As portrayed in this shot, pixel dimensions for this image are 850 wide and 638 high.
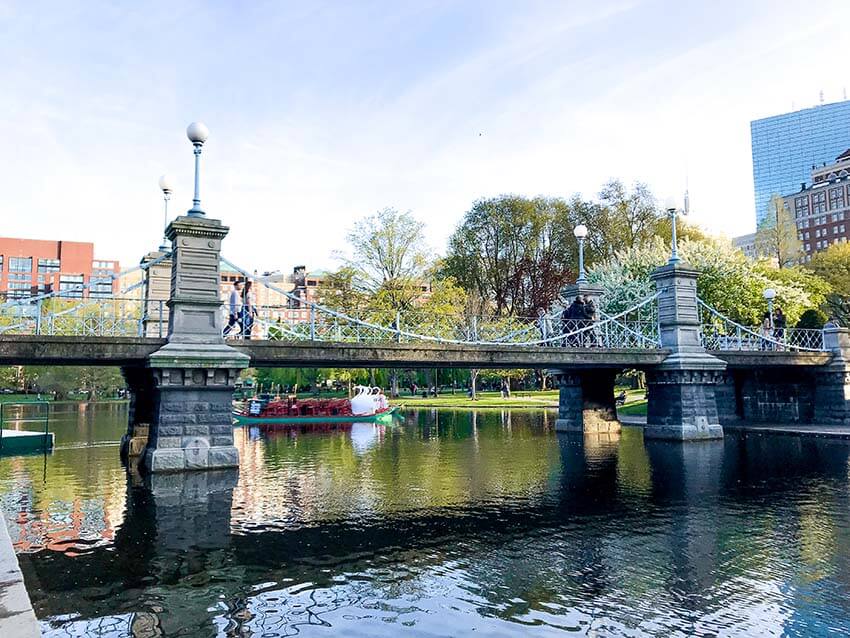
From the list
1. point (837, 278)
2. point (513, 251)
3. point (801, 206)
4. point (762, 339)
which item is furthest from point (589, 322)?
point (801, 206)

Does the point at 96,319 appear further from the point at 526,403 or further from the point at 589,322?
the point at 526,403

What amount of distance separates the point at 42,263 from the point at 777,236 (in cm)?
12242

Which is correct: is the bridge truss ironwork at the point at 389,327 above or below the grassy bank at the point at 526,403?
above

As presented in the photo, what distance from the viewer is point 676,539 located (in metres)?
9.75

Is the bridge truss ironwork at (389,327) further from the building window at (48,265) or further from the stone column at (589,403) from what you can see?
the building window at (48,265)

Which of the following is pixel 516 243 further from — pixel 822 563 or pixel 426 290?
pixel 822 563

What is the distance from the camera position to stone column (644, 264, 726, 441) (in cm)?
2275

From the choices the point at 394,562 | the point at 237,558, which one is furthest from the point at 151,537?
the point at 394,562

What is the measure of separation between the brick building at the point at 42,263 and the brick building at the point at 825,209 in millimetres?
120969

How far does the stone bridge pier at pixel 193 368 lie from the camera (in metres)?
15.3

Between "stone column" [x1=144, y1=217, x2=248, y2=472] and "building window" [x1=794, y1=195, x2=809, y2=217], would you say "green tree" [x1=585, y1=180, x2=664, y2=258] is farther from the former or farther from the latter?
"building window" [x1=794, y1=195, x2=809, y2=217]

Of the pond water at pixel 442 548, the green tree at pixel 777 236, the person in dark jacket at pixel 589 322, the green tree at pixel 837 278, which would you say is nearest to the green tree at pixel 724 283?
the person in dark jacket at pixel 589 322

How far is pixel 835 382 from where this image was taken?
1080 inches

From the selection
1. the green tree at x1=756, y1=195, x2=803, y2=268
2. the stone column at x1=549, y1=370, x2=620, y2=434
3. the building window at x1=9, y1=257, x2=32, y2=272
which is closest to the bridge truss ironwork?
the stone column at x1=549, y1=370, x2=620, y2=434
